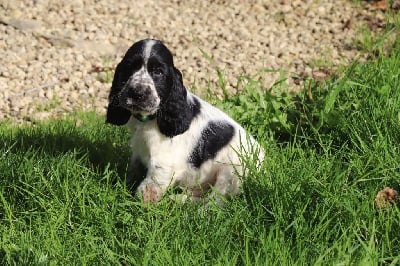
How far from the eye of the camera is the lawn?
10.5 feet

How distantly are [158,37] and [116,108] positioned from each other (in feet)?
9.66

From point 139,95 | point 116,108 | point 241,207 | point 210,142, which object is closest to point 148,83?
point 139,95

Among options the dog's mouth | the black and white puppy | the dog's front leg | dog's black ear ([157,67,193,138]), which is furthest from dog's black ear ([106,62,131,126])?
the dog's front leg

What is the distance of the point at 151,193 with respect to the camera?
3.80m

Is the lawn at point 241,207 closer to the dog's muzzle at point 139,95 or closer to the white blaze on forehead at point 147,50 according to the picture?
the dog's muzzle at point 139,95

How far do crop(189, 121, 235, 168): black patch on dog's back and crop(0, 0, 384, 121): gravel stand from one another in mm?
1433

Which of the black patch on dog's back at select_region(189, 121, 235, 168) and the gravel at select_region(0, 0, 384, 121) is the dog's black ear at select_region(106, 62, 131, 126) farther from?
the gravel at select_region(0, 0, 384, 121)

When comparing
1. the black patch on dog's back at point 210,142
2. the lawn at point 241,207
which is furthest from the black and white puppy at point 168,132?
the lawn at point 241,207

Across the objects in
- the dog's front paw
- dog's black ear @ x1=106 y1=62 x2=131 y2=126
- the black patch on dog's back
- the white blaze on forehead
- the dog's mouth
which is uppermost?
the white blaze on forehead

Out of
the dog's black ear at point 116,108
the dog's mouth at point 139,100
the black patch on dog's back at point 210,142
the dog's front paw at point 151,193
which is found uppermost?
the dog's mouth at point 139,100

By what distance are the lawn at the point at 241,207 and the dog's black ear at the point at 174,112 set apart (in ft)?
1.31

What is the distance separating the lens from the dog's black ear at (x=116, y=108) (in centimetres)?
376

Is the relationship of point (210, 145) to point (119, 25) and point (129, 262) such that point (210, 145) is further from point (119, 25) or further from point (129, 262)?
point (119, 25)

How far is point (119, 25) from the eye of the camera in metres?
6.91
